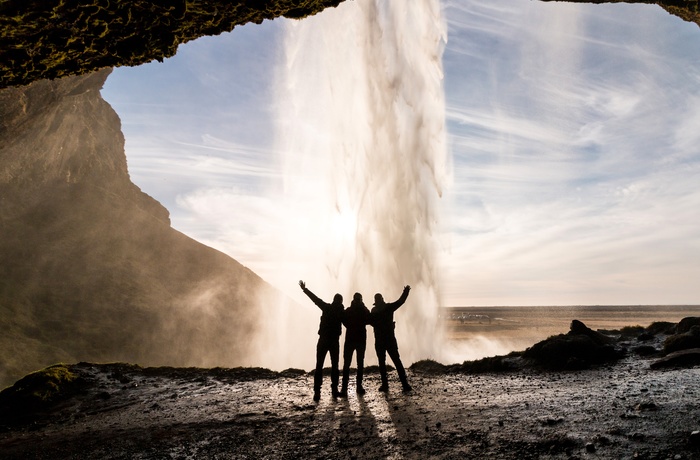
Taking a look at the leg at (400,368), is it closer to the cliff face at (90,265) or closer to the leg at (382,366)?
the leg at (382,366)

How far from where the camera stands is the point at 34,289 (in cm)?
5162

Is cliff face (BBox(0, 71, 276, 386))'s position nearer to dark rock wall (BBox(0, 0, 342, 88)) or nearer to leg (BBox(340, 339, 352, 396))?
dark rock wall (BBox(0, 0, 342, 88))

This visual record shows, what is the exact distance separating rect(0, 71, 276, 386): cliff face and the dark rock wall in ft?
118

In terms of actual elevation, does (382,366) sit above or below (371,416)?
above

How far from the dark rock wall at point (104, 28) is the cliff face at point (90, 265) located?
36061 mm

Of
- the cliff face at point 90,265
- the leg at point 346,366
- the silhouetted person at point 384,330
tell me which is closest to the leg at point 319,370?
the leg at point 346,366

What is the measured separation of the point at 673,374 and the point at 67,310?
64980 mm

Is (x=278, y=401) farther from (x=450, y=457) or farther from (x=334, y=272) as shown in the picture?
(x=334, y=272)

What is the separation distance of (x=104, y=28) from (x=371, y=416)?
29.3 feet

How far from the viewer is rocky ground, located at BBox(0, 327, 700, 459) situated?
17.2 feet

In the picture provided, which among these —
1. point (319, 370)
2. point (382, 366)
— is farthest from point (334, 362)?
point (382, 366)

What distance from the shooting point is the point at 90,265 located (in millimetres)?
60688

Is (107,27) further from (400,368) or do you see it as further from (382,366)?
(400,368)

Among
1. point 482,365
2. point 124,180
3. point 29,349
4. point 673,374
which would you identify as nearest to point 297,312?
point 29,349
